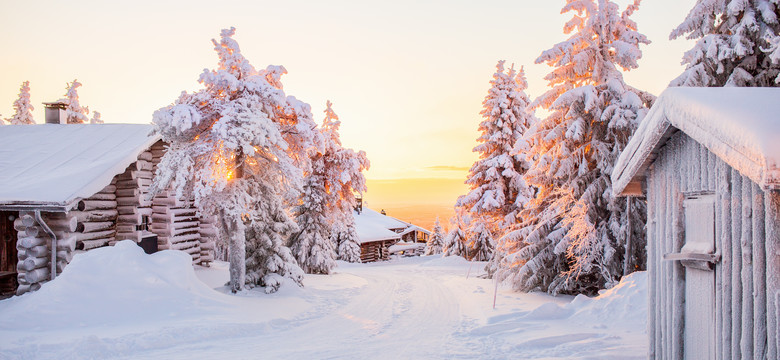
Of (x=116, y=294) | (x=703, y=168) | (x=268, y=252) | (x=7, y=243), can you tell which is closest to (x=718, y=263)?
(x=703, y=168)

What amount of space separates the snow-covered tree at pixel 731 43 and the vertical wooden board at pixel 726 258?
9.29 metres

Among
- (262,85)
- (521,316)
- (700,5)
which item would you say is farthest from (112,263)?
(700,5)

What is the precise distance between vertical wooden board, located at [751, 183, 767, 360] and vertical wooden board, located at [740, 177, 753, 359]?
0.18 feet

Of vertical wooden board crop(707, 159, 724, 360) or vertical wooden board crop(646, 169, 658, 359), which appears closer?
vertical wooden board crop(707, 159, 724, 360)

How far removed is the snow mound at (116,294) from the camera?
1034 centimetres

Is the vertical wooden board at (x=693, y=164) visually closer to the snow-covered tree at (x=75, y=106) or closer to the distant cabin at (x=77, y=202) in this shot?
the distant cabin at (x=77, y=202)

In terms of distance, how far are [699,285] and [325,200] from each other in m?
20.7

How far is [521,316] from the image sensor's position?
11.8 metres

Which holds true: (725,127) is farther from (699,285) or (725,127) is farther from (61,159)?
(61,159)

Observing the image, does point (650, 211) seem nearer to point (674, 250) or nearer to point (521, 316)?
point (674, 250)

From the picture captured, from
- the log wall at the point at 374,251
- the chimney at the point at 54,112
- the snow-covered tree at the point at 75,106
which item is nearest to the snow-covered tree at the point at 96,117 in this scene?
the snow-covered tree at the point at 75,106

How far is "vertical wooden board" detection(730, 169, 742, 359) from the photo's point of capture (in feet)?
16.4

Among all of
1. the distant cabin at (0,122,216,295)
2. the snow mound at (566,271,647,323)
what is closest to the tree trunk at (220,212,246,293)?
the distant cabin at (0,122,216,295)

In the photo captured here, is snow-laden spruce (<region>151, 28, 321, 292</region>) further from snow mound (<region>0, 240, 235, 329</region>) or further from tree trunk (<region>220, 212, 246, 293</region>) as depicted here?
snow mound (<region>0, 240, 235, 329</region>)
